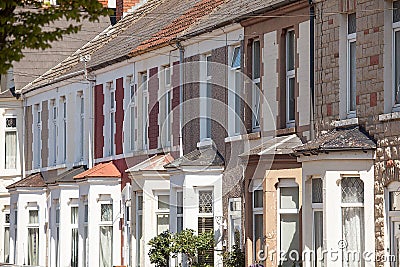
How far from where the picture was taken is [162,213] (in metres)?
35.7

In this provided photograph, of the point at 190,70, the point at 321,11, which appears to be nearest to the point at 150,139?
the point at 190,70

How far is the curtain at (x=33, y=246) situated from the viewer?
47.6 meters

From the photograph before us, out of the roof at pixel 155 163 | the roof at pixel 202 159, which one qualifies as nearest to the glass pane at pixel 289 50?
the roof at pixel 202 159

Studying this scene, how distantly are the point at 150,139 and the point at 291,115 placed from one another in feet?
30.7

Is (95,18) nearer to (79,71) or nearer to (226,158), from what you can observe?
(226,158)

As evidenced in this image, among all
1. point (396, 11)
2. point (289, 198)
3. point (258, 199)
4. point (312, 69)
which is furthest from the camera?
point (258, 199)

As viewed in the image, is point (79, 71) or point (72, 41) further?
point (72, 41)

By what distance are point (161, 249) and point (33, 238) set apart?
15.9 meters

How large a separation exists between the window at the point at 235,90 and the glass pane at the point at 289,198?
3.93 m

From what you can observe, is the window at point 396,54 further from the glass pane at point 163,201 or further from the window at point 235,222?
the glass pane at point 163,201

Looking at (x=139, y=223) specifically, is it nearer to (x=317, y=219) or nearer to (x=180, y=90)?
(x=180, y=90)

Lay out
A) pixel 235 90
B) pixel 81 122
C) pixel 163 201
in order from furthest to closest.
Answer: pixel 81 122
pixel 163 201
pixel 235 90

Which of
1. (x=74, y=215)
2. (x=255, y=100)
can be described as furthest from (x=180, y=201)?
(x=74, y=215)

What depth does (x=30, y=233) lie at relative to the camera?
4816cm
